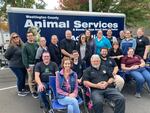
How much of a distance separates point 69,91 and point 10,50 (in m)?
2.19

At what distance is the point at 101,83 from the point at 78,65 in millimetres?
920

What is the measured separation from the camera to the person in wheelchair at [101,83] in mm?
5133

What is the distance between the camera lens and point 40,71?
18.8ft

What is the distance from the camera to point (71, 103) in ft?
16.2

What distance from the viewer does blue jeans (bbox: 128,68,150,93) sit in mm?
6617

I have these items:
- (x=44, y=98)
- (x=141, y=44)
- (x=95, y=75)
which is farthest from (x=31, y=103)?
(x=141, y=44)

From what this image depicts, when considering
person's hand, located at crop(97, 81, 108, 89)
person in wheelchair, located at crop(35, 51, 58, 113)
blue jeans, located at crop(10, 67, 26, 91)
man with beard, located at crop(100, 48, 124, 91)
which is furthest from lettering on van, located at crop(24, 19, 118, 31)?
person's hand, located at crop(97, 81, 108, 89)

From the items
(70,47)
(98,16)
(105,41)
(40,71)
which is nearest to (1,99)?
(40,71)

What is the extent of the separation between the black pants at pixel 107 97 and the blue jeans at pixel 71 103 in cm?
36

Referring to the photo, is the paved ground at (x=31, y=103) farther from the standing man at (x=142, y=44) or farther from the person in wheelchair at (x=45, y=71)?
the standing man at (x=142, y=44)

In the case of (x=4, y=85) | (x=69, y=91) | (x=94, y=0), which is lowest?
(x=4, y=85)

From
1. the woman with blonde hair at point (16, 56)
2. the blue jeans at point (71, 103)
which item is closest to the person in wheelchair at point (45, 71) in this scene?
the blue jeans at point (71, 103)

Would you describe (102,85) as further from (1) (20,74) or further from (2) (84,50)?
(1) (20,74)

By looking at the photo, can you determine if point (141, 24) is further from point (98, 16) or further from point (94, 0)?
point (98, 16)
